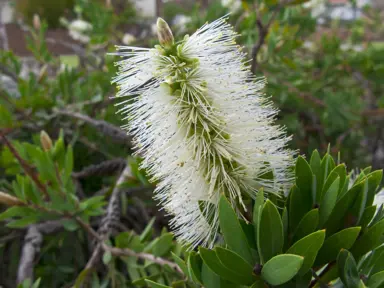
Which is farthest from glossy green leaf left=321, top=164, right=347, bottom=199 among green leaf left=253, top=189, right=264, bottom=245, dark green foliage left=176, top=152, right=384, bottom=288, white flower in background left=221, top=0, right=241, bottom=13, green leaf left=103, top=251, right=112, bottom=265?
white flower in background left=221, top=0, right=241, bottom=13

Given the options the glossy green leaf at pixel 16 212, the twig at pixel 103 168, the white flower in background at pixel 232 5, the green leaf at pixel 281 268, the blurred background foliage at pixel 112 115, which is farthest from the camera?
the white flower in background at pixel 232 5

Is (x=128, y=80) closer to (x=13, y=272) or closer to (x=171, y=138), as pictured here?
(x=171, y=138)

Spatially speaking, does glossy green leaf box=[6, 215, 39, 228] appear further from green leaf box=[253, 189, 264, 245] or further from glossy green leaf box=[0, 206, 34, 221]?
green leaf box=[253, 189, 264, 245]

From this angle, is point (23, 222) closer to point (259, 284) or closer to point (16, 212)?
point (16, 212)

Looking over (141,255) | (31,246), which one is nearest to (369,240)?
(141,255)

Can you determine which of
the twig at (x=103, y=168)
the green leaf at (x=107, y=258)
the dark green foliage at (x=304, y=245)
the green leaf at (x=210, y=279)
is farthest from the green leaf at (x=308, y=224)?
the twig at (x=103, y=168)

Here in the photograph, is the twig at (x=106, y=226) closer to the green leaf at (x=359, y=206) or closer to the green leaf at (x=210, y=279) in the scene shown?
the green leaf at (x=210, y=279)
